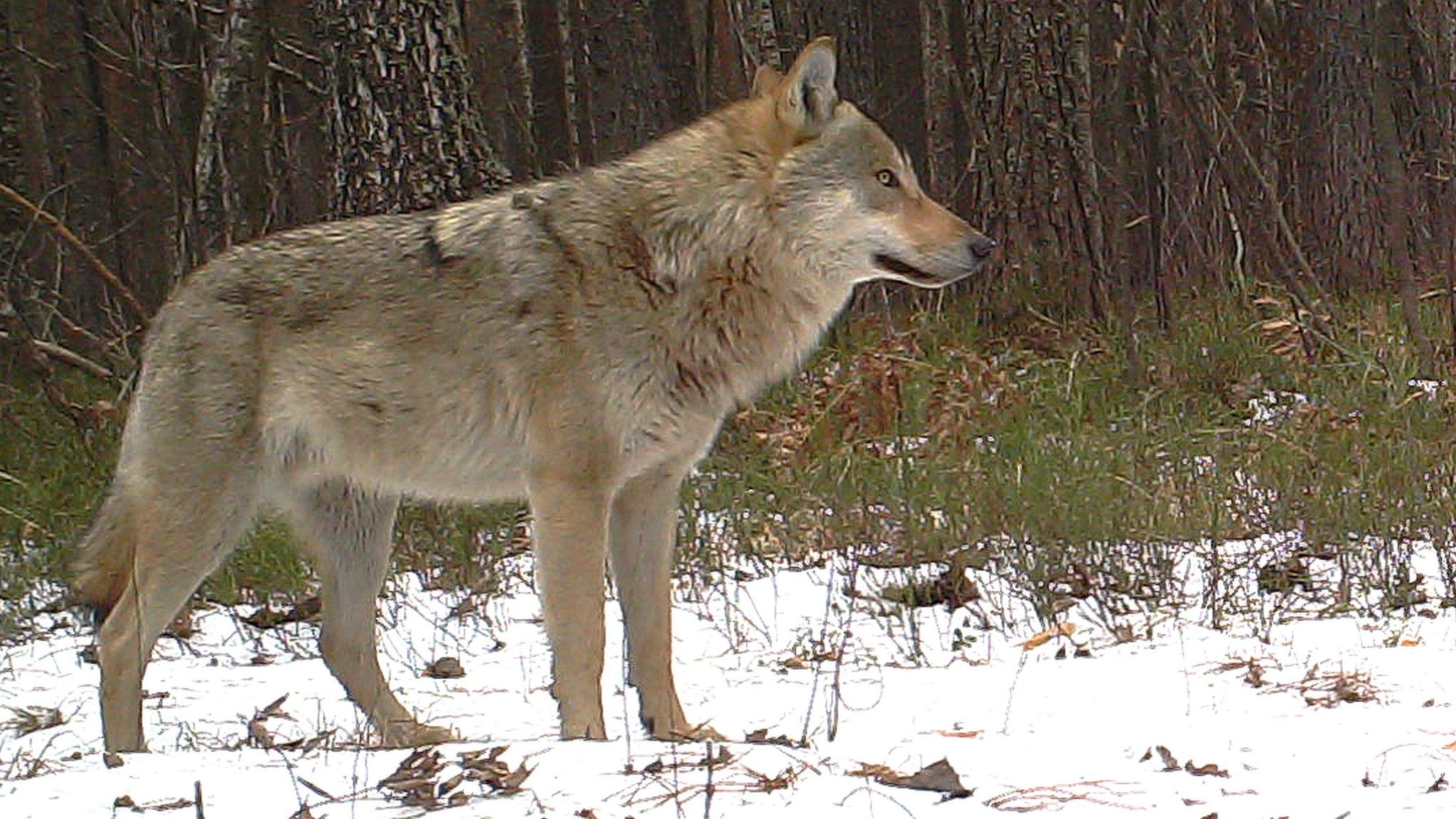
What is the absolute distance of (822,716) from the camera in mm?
4117

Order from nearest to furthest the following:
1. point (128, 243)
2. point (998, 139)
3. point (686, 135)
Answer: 1. point (686, 135)
2. point (998, 139)
3. point (128, 243)

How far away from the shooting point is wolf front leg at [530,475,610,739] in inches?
167

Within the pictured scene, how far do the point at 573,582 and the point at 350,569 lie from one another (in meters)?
0.94

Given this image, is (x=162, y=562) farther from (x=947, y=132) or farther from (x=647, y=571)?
(x=947, y=132)

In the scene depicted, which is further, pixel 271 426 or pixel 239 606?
pixel 239 606

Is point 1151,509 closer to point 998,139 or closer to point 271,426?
point 271,426

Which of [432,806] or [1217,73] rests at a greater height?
[1217,73]

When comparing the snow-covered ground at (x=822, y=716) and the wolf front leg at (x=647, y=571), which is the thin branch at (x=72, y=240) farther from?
the wolf front leg at (x=647, y=571)

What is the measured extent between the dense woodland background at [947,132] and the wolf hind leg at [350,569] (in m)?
2.36

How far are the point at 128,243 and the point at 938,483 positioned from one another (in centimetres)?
1230

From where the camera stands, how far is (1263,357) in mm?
8398

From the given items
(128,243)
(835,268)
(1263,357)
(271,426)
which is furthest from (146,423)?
(128,243)

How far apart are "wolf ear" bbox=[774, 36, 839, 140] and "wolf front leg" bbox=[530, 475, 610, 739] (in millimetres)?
1204

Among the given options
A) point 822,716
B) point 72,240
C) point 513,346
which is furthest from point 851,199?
point 72,240
